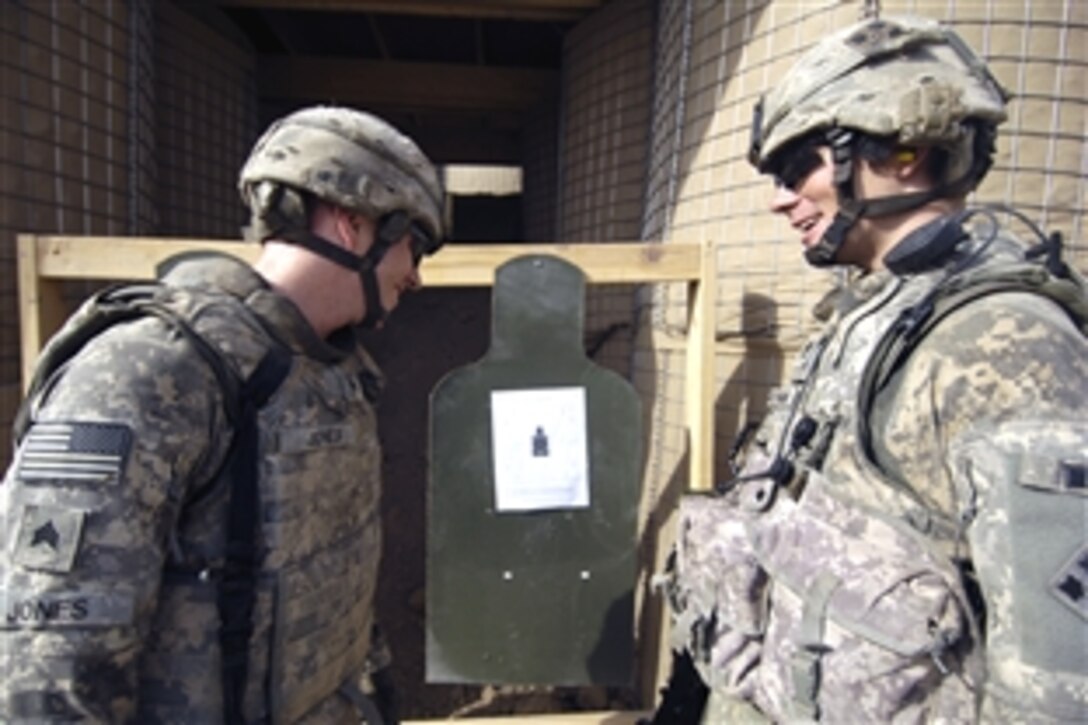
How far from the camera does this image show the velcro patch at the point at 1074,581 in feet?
3.31

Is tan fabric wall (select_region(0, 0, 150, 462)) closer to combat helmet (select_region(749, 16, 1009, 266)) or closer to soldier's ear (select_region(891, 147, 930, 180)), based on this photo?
combat helmet (select_region(749, 16, 1009, 266))

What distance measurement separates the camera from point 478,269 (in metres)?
2.49

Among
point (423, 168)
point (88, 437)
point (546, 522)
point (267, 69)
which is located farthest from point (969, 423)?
point (267, 69)

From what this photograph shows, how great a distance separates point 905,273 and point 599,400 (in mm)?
1280

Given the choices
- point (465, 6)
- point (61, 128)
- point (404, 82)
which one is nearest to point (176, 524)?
point (61, 128)

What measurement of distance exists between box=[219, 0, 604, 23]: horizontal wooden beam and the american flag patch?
3.30m

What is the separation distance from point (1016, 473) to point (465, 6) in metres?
3.58

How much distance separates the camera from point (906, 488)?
1.20m

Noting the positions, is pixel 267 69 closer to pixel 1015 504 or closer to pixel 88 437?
pixel 88 437

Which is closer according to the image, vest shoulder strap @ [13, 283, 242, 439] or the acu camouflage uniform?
the acu camouflage uniform

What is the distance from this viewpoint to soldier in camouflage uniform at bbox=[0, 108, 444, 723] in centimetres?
109

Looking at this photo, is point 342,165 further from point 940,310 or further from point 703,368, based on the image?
point 703,368

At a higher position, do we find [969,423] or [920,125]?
[920,125]

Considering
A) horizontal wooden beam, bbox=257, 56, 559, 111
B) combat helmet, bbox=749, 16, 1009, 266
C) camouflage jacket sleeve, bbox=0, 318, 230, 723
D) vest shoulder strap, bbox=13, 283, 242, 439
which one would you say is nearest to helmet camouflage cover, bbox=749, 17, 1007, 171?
combat helmet, bbox=749, 16, 1009, 266
